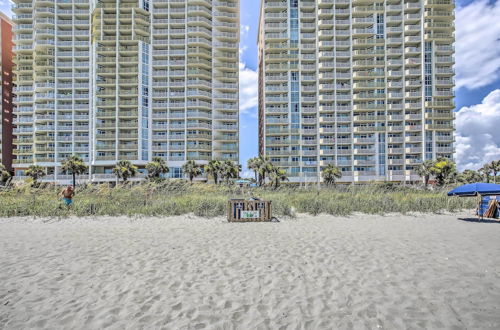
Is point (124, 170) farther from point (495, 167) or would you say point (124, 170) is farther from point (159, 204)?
point (495, 167)

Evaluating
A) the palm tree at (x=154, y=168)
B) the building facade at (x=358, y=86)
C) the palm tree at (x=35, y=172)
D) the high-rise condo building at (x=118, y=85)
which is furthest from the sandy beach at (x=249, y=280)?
the palm tree at (x=35, y=172)

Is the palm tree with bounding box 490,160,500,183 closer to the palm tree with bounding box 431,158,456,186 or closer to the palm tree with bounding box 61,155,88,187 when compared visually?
the palm tree with bounding box 431,158,456,186

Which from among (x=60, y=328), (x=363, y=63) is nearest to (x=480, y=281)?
(x=60, y=328)

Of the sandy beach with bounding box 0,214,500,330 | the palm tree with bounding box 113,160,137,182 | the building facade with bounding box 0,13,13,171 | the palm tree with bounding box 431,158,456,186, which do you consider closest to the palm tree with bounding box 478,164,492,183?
the palm tree with bounding box 431,158,456,186

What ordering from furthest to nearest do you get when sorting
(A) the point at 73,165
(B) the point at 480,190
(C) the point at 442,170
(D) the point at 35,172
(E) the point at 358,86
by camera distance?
(E) the point at 358,86, (D) the point at 35,172, (A) the point at 73,165, (C) the point at 442,170, (B) the point at 480,190

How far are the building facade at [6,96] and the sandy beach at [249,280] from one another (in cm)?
6862

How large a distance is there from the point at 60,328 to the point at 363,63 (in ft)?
207

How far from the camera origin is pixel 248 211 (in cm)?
1192

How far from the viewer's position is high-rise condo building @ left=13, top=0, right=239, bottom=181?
172 ft

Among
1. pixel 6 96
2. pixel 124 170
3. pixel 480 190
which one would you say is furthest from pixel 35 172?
pixel 480 190

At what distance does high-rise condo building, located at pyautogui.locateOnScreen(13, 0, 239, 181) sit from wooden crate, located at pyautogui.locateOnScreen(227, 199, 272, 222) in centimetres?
4226

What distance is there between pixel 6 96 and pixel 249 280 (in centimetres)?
8150

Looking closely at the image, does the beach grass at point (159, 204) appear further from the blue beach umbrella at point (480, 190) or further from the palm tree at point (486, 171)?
the palm tree at point (486, 171)

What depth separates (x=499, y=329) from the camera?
3264 millimetres
